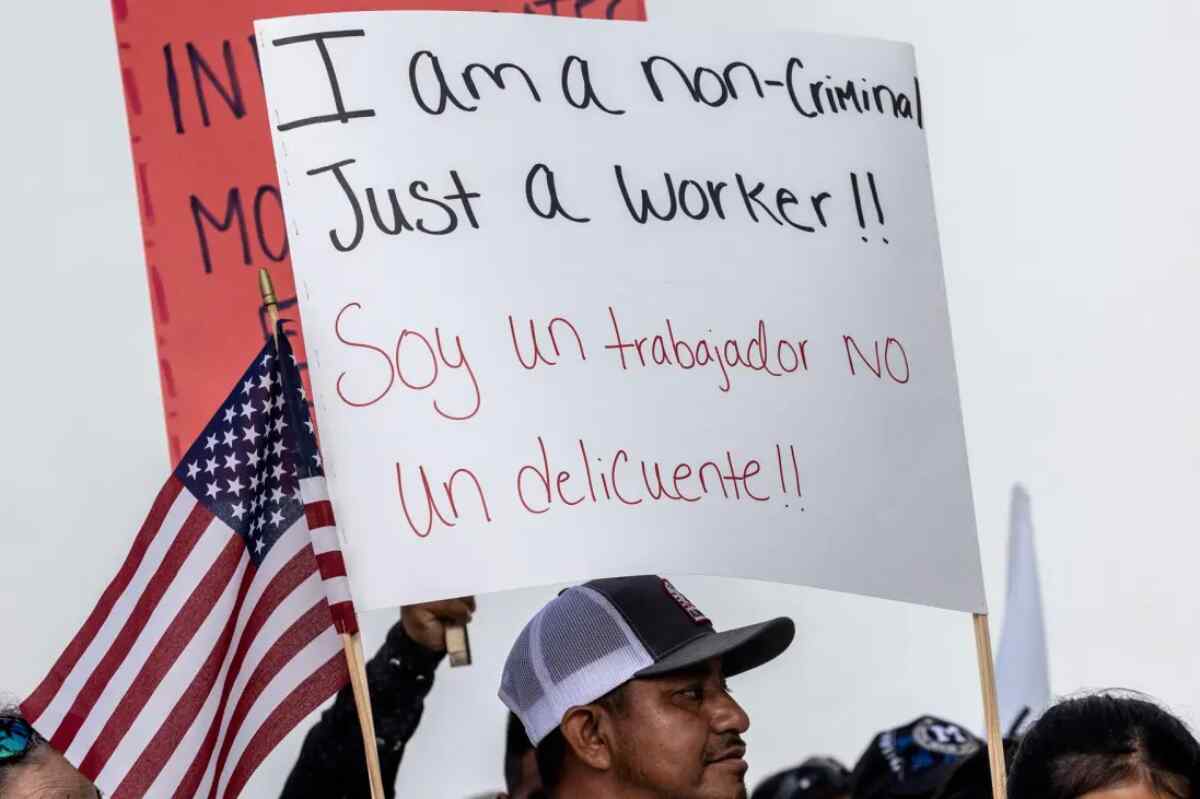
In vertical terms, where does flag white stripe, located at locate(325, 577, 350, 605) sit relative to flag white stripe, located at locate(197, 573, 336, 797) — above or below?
above

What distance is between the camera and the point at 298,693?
234 cm

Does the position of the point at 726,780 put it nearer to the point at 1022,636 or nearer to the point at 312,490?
the point at 312,490

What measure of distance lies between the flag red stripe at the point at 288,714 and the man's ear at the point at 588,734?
0.29 metres

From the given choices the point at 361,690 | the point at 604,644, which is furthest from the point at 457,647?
the point at 361,690

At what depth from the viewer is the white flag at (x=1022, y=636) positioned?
3578 mm

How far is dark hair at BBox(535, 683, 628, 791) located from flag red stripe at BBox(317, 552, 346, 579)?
0.39 metres

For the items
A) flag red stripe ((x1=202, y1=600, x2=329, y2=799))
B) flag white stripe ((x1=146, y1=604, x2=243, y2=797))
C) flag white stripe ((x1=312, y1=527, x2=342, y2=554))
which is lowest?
flag white stripe ((x1=146, y1=604, x2=243, y2=797))

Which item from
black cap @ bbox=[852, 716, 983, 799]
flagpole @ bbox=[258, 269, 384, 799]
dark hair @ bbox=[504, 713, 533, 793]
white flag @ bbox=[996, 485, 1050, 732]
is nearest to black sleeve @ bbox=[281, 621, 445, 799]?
dark hair @ bbox=[504, 713, 533, 793]

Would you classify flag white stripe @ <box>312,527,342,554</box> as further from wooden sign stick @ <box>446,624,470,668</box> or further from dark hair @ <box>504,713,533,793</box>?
dark hair @ <box>504,713,533,793</box>

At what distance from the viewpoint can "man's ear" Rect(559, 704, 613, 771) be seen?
2.44m

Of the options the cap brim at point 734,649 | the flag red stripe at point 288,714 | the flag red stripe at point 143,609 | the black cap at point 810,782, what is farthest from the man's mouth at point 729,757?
the black cap at point 810,782

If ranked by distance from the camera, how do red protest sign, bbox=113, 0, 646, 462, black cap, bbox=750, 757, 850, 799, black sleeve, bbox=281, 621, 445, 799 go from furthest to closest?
black cap, bbox=750, 757, 850, 799, red protest sign, bbox=113, 0, 646, 462, black sleeve, bbox=281, 621, 445, 799

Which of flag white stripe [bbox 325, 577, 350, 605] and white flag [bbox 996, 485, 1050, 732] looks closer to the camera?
flag white stripe [bbox 325, 577, 350, 605]

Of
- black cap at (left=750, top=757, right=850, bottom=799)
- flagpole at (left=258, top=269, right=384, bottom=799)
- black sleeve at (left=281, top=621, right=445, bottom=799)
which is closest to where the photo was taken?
flagpole at (left=258, top=269, right=384, bottom=799)
